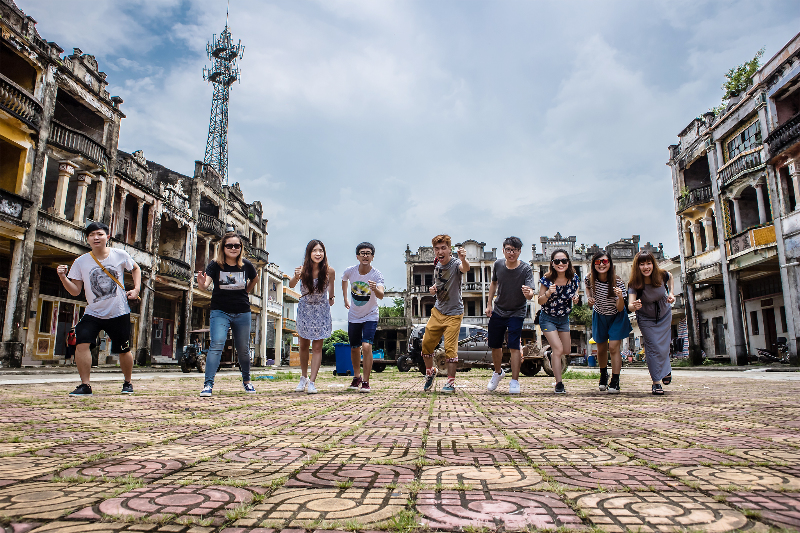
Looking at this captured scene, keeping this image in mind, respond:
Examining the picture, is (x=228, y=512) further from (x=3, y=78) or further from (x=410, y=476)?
(x=3, y=78)

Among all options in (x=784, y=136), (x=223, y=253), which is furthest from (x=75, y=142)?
(x=784, y=136)

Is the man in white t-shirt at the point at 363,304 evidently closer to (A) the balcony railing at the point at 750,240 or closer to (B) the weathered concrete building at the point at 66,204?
(B) the weathered concrete building at the point at 66,204

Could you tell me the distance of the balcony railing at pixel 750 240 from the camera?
1925 centimetres

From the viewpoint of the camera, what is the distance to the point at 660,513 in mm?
1378

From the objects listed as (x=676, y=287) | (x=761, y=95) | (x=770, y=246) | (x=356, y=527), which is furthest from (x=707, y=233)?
(x=356, y=527)

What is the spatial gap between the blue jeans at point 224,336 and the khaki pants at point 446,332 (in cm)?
227

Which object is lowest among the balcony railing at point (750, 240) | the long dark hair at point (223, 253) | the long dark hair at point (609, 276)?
the long dark hair at point (609, 276)

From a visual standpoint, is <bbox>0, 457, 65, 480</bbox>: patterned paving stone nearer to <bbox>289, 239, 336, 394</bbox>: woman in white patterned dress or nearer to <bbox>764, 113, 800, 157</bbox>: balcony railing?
<bbox>289, 239, 336, 394</bbox>: woman in white patterned dress

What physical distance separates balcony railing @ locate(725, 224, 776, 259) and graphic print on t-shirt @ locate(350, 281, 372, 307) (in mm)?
19274

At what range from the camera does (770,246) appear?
19.1m

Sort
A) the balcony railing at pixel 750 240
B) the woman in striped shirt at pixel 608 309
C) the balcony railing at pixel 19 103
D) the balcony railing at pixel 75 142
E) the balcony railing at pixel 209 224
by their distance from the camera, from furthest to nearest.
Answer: the balcony railing at pixel 209 224
the balcony railing at pixel 750 240
the balcony railing at pixel 75 142
the balcony railing at pixel 19 103
the woman in striped shirt at pixel 608 309

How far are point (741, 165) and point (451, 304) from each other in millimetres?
20521

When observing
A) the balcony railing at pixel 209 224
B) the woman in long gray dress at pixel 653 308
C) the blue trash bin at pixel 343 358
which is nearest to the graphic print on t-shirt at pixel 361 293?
the woman in long gray dress at pixel 653 308

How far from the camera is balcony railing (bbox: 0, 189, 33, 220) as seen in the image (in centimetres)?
1420
